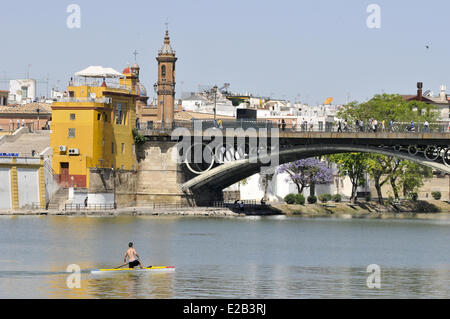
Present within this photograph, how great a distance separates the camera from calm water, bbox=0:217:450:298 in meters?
54.8

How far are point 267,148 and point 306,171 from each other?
36.4 meters

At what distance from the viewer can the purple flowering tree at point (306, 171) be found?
14912cm

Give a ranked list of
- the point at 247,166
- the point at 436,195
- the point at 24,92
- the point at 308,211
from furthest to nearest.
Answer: the point at 24,92 → the point at 436,195 → the point at 308,211 → the point at 247,166

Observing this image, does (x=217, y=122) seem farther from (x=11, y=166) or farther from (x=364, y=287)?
(x=364, y=287)

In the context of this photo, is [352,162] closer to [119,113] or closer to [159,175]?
[159,175]

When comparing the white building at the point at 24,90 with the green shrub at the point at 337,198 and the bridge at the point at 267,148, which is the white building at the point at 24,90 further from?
the bridge at the point at 267,148

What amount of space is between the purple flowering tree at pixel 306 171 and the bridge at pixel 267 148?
74.1 feet

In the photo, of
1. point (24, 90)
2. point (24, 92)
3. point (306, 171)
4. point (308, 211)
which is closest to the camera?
point (308, 211)

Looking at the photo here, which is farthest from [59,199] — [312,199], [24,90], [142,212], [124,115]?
[24,90]

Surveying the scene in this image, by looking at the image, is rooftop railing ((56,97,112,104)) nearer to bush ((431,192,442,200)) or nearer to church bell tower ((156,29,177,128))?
church bell tower ((156,29,177,128))

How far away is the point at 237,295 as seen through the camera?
174 feet

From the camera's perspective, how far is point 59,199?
110688mm

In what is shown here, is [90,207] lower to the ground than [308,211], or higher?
higher
